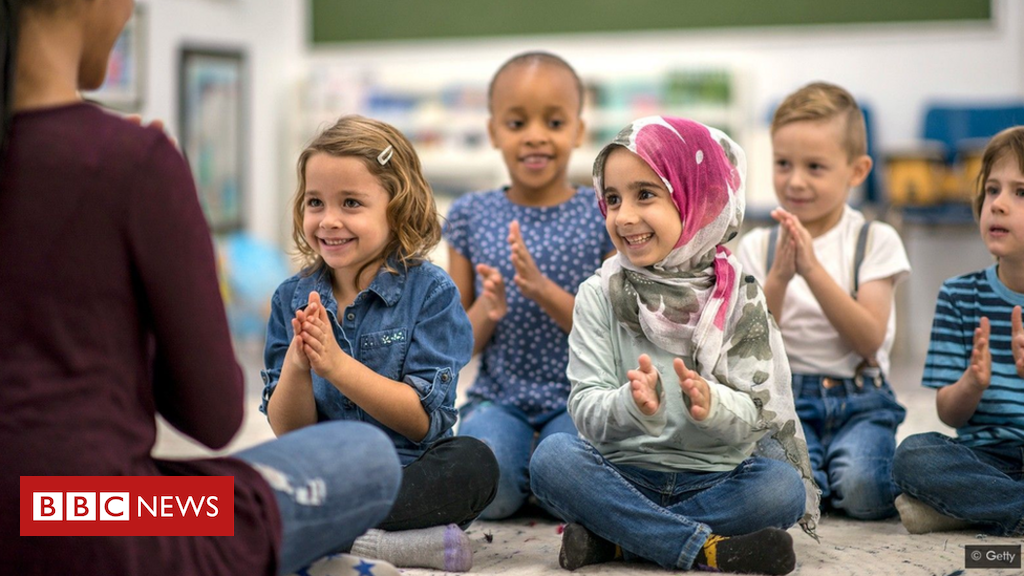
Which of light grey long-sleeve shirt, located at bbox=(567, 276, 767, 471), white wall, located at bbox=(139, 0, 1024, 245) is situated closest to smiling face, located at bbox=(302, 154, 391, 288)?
light grey long-sleeve shirt, located at bbox=(567, 276, 767, 471)

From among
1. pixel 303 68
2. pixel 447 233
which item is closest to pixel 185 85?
pixel 303 68

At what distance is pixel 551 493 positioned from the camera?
178 cm

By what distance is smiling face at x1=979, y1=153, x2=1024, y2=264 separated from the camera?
1.94 m

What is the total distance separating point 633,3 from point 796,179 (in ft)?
11.6

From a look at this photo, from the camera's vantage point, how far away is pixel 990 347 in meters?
2.02

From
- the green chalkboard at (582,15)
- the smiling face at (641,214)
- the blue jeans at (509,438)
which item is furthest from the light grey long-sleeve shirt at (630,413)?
the green chalkboard at (582,15)

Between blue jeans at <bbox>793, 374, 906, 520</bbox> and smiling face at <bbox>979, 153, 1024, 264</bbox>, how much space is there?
1.44 feet

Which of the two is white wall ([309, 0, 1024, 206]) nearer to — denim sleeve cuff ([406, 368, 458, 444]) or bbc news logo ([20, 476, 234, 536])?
denim sleeve cuff ([406, 368, 458, 444])

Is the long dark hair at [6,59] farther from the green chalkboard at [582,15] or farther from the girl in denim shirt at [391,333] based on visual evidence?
the green chalkboard at [582,15]

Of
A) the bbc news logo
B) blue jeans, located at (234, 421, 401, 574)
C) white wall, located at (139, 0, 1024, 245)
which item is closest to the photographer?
the bbc news logo

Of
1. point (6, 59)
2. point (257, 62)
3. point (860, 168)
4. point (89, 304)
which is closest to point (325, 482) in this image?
point (89, 304)

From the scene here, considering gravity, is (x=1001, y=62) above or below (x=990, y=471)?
above

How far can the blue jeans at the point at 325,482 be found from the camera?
1.29m

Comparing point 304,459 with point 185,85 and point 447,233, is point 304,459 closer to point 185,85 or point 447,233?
point 447,233
